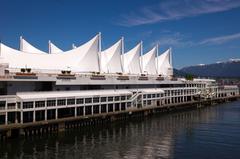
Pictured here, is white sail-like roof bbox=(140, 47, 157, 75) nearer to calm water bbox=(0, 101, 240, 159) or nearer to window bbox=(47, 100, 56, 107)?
calm water bbox=(0, 101, 240, 159)

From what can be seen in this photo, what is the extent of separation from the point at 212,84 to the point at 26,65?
74671 mm

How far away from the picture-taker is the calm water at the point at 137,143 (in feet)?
134

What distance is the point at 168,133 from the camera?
55.0m

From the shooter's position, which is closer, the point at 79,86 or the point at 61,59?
the point at 79,86

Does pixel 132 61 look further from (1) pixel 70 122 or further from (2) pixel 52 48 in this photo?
(1) pixel 70 122

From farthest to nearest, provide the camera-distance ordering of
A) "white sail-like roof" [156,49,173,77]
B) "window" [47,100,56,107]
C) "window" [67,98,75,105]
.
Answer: "white sail-like roof" [156,49,173,77] < "window" [67,98,75,105] < "window" [47,100,56,107]

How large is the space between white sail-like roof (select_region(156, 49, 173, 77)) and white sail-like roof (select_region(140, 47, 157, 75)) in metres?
5.59

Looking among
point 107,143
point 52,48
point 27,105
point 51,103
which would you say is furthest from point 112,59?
point 107,143

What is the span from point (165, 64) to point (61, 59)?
184 ft

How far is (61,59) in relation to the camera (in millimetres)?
73375

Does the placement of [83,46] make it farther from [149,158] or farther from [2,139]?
[149,158]

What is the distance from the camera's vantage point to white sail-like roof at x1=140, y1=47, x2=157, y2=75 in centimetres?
10988

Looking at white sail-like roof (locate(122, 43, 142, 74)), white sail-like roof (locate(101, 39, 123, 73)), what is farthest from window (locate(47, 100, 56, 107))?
white sail-like roof (locate(122, 43, 142, 74))

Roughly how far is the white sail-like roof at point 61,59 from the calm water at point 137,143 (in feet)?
61.2
